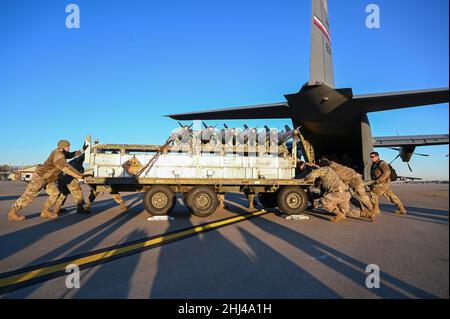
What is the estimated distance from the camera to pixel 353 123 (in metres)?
10.1

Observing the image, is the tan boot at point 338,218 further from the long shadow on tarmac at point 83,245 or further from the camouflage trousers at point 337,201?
the long shadow on tarmac at point 83,245

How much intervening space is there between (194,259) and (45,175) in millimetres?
5549

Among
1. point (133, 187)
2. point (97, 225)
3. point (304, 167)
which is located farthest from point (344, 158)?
point (97, 225)

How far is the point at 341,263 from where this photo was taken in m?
3.46

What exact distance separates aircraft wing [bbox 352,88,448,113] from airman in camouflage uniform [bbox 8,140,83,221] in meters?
8.87

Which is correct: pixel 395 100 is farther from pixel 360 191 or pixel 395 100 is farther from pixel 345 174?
pixel 360 191

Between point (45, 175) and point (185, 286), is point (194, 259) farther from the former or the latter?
point (45, 175)

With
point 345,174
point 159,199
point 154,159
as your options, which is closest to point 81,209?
point 159,199

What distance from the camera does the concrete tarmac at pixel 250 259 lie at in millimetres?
2545

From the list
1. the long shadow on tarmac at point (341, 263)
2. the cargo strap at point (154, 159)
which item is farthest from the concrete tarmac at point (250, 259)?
the cargo strap at point (154, 159)

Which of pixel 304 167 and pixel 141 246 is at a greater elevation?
pixel 304 167

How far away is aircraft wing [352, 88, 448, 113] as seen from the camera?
822cm

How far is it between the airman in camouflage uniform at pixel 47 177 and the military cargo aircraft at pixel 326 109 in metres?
4.80

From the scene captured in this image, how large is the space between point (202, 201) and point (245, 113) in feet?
16.3
